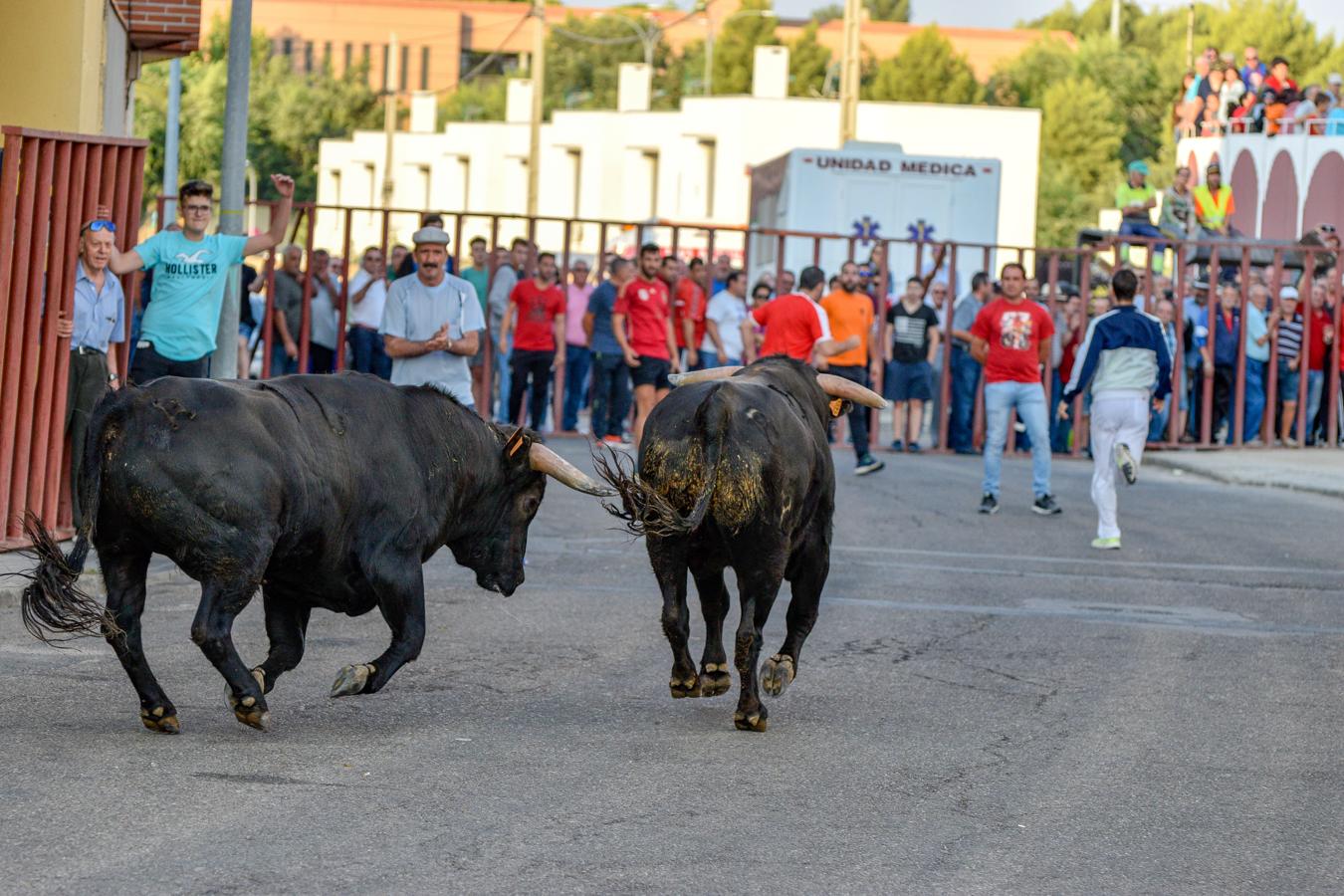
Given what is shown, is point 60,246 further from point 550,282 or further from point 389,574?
point 550,282

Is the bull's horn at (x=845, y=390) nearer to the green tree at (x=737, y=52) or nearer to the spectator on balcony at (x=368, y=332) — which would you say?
the spectator on balcony at (x=368, y=332)

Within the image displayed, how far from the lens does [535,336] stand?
789 inches

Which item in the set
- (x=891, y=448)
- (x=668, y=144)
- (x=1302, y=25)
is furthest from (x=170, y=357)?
(x=1302, y=25)

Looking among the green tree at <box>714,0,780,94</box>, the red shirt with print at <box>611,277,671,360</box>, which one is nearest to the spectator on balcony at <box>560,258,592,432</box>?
the red shirt with print at <box>611,277,671,360</box>

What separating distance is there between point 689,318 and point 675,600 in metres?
13.6

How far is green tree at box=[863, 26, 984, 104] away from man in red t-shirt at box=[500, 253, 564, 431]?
63.0 m

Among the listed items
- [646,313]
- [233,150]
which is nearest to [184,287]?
[233,150]

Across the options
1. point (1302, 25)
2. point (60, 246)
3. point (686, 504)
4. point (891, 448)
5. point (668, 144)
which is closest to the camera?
point (686, 504)

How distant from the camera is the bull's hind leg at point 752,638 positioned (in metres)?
7.62

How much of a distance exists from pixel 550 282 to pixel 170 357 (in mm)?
9285

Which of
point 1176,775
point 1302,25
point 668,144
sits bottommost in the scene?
point 1176,775

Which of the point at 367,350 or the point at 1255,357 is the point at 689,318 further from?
the point at 1255,357

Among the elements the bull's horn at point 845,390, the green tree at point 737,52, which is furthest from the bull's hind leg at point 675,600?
the green tree at point 737,52

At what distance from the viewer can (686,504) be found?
7.71 meters
